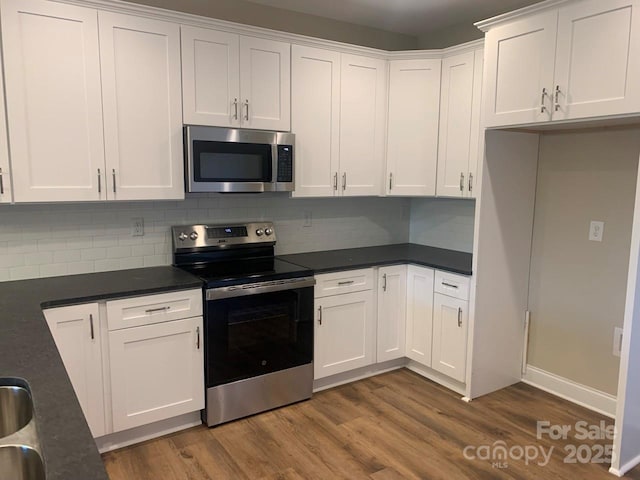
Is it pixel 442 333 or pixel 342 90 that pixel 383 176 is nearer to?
pixel 342 90

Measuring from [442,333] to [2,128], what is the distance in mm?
2927

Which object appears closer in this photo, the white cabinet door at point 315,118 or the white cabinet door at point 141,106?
the white cabinet door at point 141,106

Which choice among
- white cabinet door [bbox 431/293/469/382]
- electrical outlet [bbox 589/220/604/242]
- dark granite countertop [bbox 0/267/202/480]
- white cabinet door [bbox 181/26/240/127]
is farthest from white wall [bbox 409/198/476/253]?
dark granite countertop [bbox 0/267/202/480]

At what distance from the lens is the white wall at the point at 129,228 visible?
2.65 meters

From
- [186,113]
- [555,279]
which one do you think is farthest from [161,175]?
[555,279]

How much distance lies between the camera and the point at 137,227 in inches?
117

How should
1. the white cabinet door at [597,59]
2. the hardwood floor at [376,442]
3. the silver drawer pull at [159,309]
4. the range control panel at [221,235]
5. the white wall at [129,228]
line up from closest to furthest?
the white cabinet door at [597,59], the hardwood floor at [376,442], the silver drawer pull at [159,309], the white wall at [129,228], the range control panel at [221,235]

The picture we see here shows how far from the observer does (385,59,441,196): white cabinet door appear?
350 cm

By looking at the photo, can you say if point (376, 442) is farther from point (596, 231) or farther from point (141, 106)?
point (141, 106)

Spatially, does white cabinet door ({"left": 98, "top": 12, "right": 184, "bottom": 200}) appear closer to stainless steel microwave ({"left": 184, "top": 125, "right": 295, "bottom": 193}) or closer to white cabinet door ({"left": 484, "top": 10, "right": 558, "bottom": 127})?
stainless steel microwave ({"left": 184, "top": 125, "right": 295, "bottom": 193})

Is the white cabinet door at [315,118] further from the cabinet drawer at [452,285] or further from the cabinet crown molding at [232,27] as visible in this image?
the cabinet drawer at [452,285]

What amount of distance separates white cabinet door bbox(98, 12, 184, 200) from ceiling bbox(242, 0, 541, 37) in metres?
0.99

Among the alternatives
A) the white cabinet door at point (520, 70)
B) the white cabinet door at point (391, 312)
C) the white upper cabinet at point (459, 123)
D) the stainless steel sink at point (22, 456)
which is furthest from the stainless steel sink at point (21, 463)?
the white upper cabinet at point (459, 123)

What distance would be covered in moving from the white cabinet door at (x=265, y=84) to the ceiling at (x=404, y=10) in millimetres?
511
